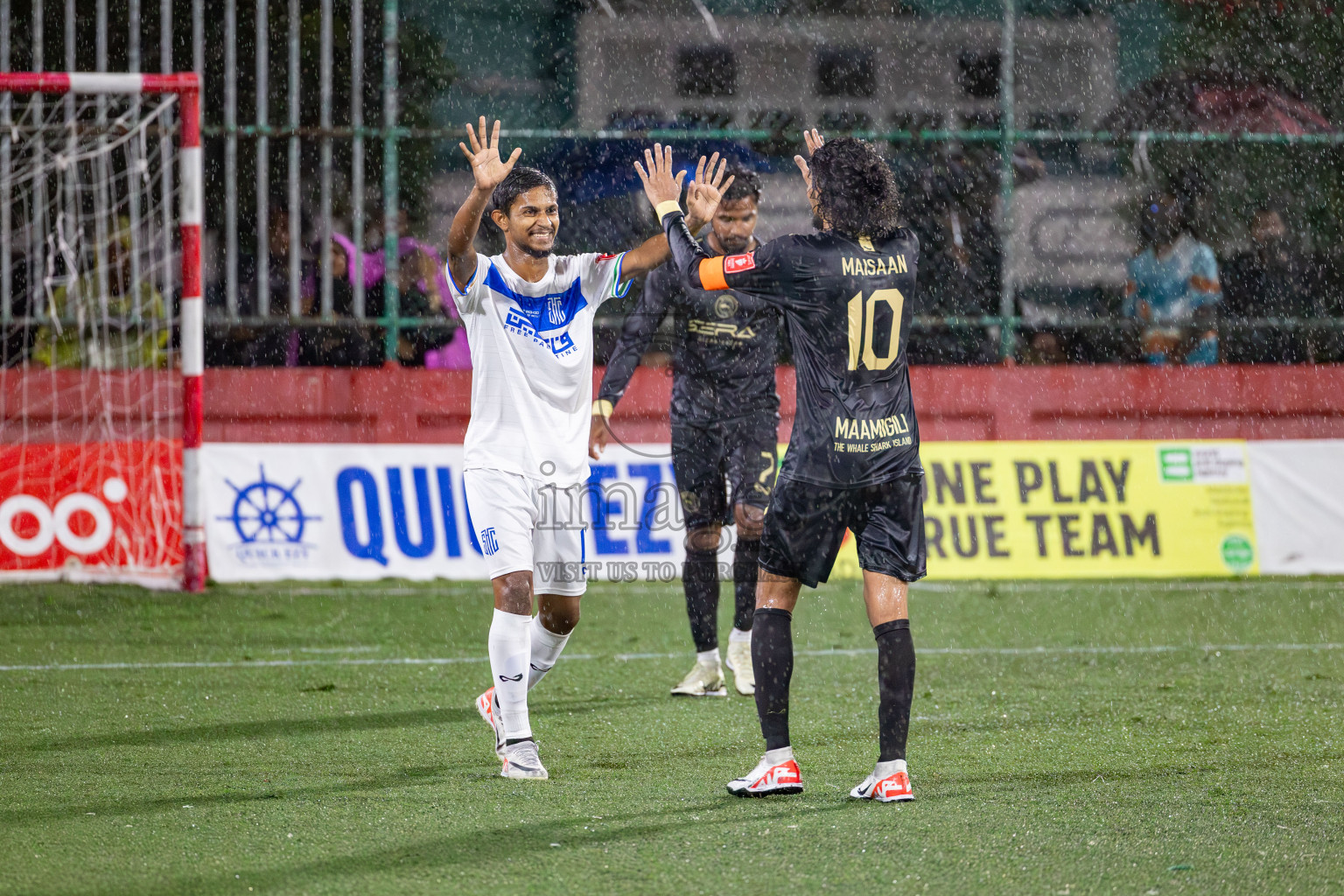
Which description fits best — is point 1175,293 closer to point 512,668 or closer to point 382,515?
point 382,515

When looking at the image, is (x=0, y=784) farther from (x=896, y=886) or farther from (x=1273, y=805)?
(x=1273, y=805)

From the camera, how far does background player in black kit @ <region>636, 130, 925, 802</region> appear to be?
478 centimetres

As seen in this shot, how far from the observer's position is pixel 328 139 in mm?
11508

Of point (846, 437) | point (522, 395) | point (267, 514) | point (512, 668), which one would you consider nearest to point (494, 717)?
point (512, 668)

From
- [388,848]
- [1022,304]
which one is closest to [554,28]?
[1022,304]

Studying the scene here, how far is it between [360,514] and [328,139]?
2772mm

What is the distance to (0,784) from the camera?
199 inches

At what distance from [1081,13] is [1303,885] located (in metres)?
12.5

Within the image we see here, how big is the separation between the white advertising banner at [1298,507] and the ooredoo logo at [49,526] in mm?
8014

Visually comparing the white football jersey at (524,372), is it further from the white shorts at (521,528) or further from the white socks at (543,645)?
the white socks at (543,645)

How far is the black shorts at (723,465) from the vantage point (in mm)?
7234

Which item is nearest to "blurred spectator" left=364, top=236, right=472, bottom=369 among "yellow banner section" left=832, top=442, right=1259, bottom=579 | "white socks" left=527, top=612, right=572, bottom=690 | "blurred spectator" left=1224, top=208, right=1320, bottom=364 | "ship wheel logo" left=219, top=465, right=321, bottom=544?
"ship wheel logo" left=219, top=465, right=321, bottom=544

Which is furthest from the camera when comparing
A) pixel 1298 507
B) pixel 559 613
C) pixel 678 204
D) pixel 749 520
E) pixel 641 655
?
pixel 1298 507

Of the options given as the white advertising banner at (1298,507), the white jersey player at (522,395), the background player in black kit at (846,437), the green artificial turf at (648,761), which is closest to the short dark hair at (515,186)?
the white jersey player at (522,395)
